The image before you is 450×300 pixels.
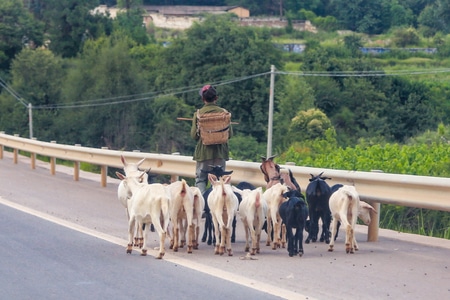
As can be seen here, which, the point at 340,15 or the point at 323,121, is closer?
the point at 323,121

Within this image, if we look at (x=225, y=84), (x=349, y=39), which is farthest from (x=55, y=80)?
(x=349, y=39)

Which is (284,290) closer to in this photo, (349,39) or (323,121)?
(323,121)

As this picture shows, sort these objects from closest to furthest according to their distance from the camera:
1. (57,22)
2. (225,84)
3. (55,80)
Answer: (225,84), (55,80), (57,22)

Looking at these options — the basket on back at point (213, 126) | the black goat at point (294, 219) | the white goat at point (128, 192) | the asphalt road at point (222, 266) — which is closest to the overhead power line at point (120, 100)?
the asphalt road at point (222, 266)

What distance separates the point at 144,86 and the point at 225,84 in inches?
299

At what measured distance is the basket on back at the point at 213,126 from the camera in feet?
39.7

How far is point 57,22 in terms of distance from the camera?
298ft

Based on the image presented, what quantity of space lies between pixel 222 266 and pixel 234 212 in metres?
0.97

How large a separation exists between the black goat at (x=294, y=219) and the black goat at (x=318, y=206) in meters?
0.81

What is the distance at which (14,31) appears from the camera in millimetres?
82875

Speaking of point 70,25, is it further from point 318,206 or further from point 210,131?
point 318,206

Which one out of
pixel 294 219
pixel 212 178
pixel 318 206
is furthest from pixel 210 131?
pixel 294 219

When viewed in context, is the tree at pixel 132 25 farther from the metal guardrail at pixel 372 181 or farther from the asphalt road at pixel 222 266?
the asphalt road at pixel 222 266

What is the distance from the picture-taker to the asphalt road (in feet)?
28.4
